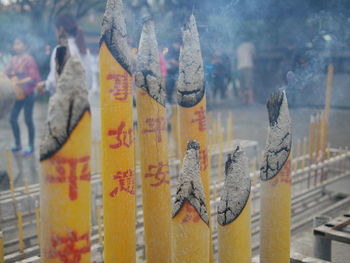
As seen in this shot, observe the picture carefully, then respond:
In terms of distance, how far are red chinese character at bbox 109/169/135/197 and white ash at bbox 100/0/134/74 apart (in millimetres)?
585

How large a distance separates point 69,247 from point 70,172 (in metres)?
0.28

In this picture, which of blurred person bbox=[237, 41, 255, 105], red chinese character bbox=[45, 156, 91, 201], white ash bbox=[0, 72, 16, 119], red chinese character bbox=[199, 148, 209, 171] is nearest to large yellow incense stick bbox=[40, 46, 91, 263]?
red chinese character bbox=[45, 156, 91, 201]

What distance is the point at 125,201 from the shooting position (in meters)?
2.28

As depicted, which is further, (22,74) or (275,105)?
(22,74)

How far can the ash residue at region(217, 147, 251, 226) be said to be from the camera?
2074 mm

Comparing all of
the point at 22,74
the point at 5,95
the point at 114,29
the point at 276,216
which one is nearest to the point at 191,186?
the point at 276,216

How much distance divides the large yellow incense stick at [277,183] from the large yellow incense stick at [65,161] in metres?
1.15

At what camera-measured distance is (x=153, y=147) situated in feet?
7.95

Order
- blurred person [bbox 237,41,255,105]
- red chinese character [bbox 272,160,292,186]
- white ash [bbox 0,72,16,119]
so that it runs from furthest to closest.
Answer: blurred person [bbox 237,41,255,105] < white ash [bbox 0,72,16,119] < red chinese character [bbox 272,160,292,186]

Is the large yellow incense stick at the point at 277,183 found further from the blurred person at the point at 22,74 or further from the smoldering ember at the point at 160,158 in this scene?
the blurred person at the point at 22,74

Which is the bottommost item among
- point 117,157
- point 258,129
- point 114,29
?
point 258,129

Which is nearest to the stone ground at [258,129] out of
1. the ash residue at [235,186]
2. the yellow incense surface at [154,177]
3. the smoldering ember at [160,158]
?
the smoldering ember at [160,158]

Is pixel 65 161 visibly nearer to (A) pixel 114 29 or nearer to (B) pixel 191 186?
(B) pixel 191 186

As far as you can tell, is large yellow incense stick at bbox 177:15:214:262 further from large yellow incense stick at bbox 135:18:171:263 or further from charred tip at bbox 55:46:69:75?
charred tip at bbox 55:46:69:75
